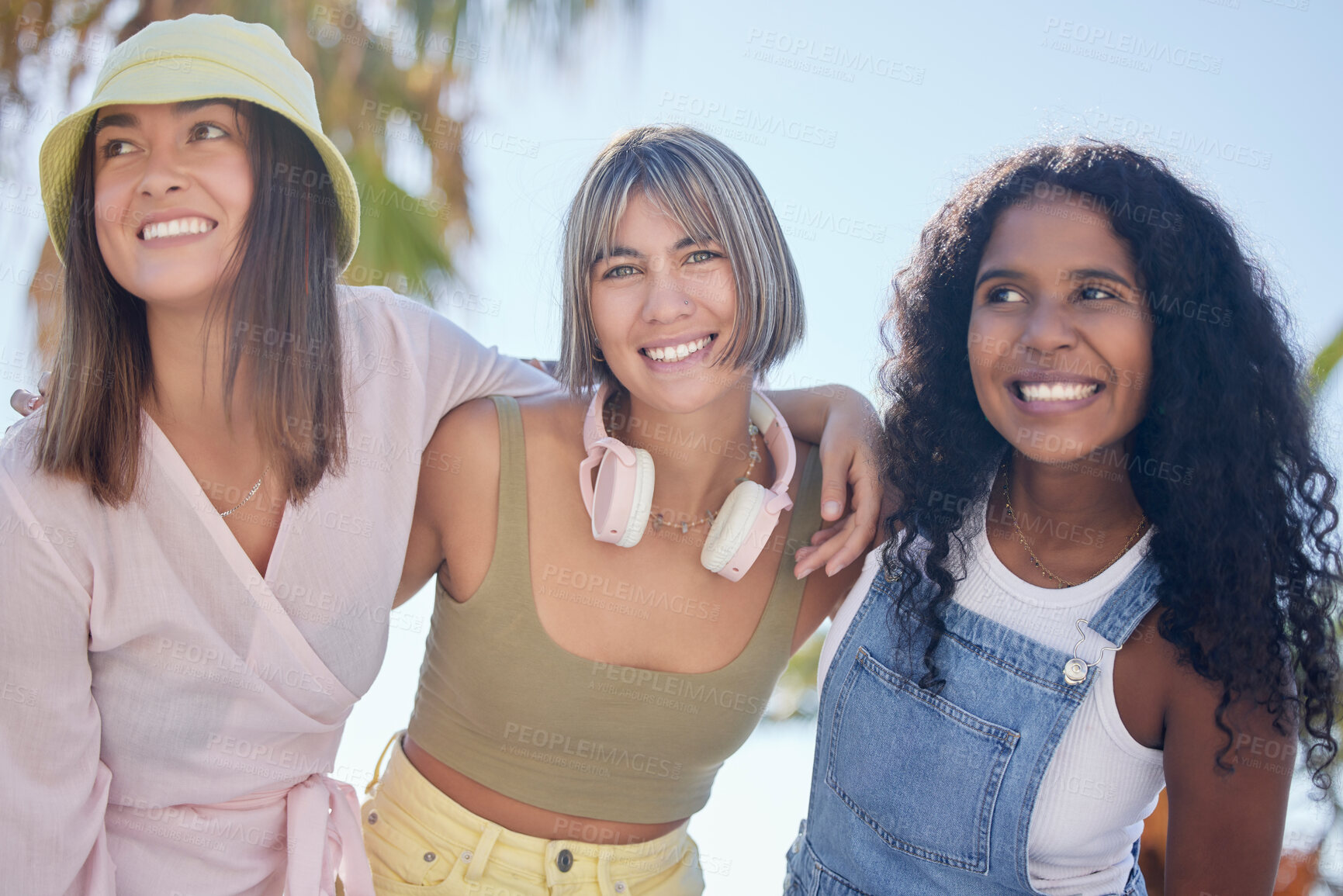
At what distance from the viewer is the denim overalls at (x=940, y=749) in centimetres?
188

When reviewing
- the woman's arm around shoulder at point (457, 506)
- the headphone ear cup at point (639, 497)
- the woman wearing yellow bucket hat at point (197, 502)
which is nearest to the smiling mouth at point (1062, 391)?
the headphone ear cup at point (639, 497)

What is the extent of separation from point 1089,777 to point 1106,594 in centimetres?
35

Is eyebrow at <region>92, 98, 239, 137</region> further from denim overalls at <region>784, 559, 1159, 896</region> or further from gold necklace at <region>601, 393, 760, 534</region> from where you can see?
denim overalls at <region>784, 559, 1159, 896</region>

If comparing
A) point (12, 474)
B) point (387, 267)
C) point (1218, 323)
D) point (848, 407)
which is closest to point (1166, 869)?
point (1218, 323)

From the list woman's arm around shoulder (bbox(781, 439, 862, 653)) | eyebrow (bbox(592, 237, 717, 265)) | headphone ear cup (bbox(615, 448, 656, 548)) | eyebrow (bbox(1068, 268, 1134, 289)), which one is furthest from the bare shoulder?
eyebrow (bbox(1068, 268, 1134, 289))

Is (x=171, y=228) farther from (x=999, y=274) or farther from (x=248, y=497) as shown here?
(x=999, y=274)

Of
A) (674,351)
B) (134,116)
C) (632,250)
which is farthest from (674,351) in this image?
(134,116)

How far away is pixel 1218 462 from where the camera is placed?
1851 millimetres

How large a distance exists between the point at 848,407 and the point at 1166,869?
4.19 feet

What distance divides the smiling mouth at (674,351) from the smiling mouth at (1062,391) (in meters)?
0.76

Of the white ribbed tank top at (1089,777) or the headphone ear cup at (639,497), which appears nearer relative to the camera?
the white ribbed tank top at (1089,777)

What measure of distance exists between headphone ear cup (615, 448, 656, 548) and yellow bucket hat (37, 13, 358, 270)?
893mm

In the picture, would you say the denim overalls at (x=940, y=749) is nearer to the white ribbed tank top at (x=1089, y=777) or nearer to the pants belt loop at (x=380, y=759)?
the white ribbed tank top at (x=1089, y=777)

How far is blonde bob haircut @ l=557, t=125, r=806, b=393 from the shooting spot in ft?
7.33
